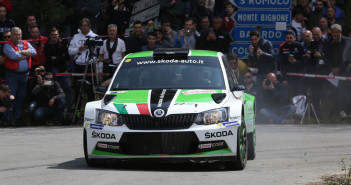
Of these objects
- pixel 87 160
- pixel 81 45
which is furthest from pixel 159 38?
pixel 87 160

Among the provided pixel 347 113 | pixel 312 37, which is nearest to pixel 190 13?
pixel 312 37

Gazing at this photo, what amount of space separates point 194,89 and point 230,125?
1060 mm

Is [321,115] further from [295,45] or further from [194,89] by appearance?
[194,89]

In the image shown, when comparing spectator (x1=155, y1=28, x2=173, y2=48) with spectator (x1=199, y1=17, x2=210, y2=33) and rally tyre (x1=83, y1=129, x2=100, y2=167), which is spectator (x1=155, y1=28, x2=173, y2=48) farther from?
rally tyre (x1=83, y1=129, x2=100, y2=167)

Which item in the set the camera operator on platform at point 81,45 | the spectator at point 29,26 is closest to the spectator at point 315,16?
the camera operator on platform at point 81,45

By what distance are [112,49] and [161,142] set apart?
9.61 m

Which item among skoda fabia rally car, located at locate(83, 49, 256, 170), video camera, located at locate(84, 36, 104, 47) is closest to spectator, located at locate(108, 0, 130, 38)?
video camera, located at locate(84, 36, 104, 47)

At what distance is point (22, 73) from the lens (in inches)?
779

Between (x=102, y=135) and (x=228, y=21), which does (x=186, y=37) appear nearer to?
(x=228, y=21)

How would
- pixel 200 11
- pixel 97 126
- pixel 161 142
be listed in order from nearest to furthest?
pixel 161 142 < pixel 97 126 < pixel 200 11

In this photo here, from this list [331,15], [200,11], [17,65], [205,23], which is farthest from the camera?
[200,11]

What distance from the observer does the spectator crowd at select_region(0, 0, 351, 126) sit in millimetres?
19734

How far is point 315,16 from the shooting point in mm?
22812

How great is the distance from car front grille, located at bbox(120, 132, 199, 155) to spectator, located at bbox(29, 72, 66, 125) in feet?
29.3
